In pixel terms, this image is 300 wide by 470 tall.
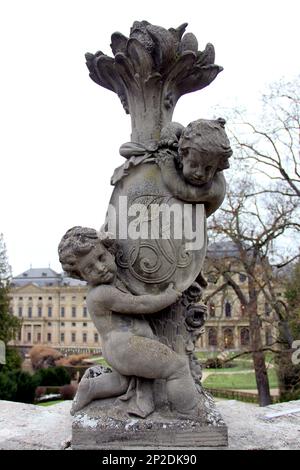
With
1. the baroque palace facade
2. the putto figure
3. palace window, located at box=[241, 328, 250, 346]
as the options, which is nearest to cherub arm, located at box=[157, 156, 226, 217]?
the putto figure

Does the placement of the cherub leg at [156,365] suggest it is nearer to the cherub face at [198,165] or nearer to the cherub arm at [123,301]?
the cherub arm at [123,301]

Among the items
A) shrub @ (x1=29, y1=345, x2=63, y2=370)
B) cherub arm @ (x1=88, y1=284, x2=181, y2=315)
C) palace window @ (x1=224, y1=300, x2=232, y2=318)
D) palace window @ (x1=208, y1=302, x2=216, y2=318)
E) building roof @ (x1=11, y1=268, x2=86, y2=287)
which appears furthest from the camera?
building roof @ (x1=11, y1=268, x2=86, y2=287)

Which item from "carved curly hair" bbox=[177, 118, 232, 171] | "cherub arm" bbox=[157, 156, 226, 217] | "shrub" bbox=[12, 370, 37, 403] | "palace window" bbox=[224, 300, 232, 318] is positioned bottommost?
"shrub" bbox=[12, 370, 37, 403]

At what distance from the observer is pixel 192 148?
3.64 meters

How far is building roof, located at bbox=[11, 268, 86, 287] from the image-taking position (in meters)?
77.9

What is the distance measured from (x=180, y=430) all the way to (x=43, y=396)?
71.8 ft

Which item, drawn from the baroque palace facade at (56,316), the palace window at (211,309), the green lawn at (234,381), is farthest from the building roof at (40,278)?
the palace window at (211,309)

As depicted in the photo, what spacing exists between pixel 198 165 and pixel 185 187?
242 mm

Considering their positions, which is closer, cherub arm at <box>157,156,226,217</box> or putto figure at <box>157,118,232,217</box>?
putto figure at <box>157,118,232,217</box>

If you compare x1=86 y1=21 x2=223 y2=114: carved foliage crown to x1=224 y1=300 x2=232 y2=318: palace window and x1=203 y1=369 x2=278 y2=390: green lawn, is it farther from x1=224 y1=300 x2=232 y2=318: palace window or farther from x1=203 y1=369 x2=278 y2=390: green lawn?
x1=203 y1=369 x2=278 y2=390: green lawn

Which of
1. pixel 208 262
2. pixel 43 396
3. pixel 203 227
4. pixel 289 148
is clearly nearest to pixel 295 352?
pixel 208 262

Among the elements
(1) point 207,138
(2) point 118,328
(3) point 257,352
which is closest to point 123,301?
(2) point 118,328

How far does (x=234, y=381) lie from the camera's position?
2972cm
